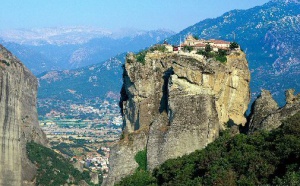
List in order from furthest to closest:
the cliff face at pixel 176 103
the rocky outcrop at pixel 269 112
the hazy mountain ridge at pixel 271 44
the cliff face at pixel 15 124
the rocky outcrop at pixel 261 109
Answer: the hazy mountain ridge at pixel 271 44
the cliff face at pixel 15 124
the cliff face at pixel 176 103
the rocky outcrop at pixel 261 109
the rocky outcrop at pixel 269 112

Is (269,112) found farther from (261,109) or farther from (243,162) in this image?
(243,162)

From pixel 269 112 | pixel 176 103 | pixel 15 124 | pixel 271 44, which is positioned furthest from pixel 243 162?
pixel 271 44

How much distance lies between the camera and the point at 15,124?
58.8 m

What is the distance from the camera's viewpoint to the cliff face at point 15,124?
53562 millimetres

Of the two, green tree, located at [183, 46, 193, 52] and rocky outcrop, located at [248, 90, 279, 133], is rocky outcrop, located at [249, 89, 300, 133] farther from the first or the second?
green tree, located at [183, 46, 193, 52]

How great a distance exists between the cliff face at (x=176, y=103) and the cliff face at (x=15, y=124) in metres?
25.8

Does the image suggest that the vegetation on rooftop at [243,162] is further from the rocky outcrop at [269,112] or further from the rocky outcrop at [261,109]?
the rocky outcrop at [261,109]

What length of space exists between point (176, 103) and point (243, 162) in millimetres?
6035

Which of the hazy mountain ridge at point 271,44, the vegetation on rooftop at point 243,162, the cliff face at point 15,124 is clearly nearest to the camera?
the vegetation on rooftop at point 243,162

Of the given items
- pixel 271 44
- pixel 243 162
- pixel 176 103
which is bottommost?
pixel 243 162

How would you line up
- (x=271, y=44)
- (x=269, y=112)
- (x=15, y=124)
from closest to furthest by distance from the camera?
(x=269, y=112) < (x=15, y=124) < (x=271, y=44)

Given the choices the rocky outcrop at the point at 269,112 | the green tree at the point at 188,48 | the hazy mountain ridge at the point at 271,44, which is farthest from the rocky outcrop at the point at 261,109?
the hazy mountain ridge at the point at 271,44

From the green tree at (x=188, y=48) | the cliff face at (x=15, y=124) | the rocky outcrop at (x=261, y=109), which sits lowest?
the cliff face at (x=15, y=124)

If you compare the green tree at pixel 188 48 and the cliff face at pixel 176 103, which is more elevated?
the green tree at pixel 188 48
